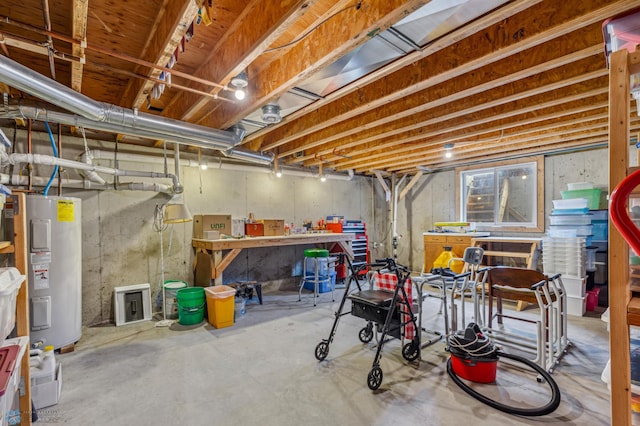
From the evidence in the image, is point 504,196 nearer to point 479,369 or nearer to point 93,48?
point 479,369

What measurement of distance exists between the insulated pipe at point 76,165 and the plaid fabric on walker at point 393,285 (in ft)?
10.1

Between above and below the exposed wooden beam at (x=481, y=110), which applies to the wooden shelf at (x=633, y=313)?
below

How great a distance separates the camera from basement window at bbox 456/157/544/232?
17.3ft

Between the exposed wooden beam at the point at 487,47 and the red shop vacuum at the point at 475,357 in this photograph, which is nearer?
the exposed wooden beam at the point at 487,47

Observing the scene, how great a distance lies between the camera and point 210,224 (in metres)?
4.52

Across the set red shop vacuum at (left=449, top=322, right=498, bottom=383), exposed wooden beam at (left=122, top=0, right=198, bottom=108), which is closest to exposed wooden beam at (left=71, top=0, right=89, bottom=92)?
exposed wooden beam at (left=122, top=0, right=198, bottom=108)

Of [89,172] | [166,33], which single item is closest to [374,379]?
[166,33]

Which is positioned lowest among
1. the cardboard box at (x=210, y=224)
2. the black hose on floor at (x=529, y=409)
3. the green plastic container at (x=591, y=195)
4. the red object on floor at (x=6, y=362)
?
the black hose on floor at (x=529, y=409)

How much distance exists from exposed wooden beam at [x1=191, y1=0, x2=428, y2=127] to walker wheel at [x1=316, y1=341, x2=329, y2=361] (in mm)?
2289

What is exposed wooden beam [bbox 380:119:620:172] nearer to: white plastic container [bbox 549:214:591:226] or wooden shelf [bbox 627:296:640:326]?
white plastic container [bbox 549:214:591:226]

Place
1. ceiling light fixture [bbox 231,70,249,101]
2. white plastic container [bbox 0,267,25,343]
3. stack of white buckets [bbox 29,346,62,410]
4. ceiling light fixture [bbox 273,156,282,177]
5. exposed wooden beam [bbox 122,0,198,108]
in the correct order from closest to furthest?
white plastic container [bbox 0,267,25,343]
exposed wooden beam [bbox 122,0,198,108]
stack of white buckets [bbox 29,346,62,410]
ceiling light fixture [bbox 231,70,249,101]
ceiling light fixture [bbox 273,156,282,177]

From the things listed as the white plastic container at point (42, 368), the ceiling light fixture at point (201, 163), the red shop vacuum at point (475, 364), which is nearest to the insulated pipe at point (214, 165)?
the ceiling light fixture at point (201, 163)

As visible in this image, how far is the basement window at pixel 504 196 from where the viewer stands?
5273 mm

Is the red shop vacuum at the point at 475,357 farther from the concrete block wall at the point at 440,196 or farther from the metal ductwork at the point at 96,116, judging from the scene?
the concrete block wall at the point at 440,196
